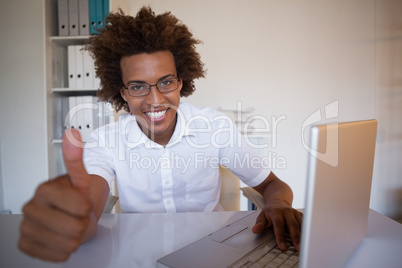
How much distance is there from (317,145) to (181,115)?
94 cm

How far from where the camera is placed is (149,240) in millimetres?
644

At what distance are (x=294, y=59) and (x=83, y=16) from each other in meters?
1.82

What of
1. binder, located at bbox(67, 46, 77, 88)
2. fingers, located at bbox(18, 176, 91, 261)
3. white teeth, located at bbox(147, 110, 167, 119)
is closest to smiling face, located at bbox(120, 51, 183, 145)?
white teeth, located at bbox(147, 110, 167, 119)

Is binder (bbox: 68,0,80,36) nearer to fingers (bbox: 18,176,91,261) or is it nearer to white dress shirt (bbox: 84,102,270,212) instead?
white dress shirt (bbox: 84,102,270,212)

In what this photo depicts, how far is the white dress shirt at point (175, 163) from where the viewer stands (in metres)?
1.11

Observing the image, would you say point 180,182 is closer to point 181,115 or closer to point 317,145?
point 181,115

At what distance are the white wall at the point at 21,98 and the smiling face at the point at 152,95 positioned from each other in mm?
1640

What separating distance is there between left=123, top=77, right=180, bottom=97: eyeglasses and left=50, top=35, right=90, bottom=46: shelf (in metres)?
1.19

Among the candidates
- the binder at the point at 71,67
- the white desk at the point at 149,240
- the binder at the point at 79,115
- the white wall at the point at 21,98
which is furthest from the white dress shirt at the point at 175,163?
the white wall at the point at 21,98

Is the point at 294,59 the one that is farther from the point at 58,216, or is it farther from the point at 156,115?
the point at 58,216

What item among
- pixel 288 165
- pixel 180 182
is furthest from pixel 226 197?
pixel 288 165

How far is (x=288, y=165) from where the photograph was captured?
254 centimetres

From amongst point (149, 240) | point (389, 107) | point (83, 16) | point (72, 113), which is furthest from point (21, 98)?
point (389, 107)

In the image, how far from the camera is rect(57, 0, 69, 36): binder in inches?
77.6
